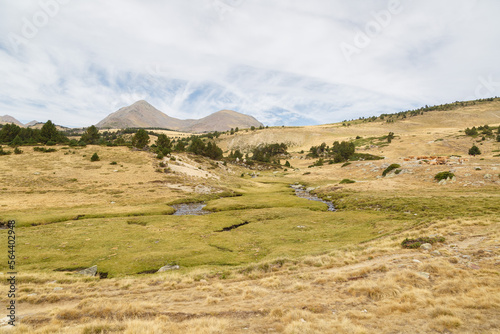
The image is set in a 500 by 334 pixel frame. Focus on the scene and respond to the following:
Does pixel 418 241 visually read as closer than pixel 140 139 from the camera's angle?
Yes

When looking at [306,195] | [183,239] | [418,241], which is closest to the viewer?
[418,241]

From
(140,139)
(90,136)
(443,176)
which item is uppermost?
(90,136)

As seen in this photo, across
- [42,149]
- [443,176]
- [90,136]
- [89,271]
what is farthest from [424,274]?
[90,136]

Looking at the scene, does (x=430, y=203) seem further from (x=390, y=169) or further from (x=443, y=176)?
(x=390, y=169)

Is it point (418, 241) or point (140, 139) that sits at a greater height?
point (140, 139)

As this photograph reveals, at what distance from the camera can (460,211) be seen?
28.0 metres

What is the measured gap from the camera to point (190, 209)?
137 ft

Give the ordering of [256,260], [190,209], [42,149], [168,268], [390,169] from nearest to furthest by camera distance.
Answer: [168,268], [256,260], [190,209], [390,169], [42,149]

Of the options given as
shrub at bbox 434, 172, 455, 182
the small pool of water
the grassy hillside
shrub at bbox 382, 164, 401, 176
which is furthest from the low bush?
shrub at bbox 434, 172, 455, 182

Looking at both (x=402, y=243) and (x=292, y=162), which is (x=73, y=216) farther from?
(x=292, y=162)

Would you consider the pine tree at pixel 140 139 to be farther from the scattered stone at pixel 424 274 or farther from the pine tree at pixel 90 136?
the scattered stone at pixel 424 274

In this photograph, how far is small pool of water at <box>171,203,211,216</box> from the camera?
1530 inches

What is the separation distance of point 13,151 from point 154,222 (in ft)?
216

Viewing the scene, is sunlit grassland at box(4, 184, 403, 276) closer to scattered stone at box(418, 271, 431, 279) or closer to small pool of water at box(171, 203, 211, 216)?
small pool of water at box(171, 203, 211, 216)
